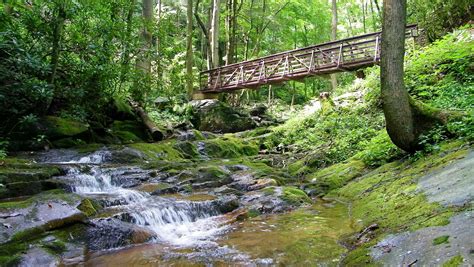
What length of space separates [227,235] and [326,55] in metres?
11.9

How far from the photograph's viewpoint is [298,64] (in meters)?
16.9

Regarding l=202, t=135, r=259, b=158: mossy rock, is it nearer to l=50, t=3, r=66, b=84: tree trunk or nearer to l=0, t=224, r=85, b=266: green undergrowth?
l=50, t=3, r=66, b=84: tree trunk

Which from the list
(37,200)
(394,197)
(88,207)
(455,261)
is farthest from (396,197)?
(37,200)

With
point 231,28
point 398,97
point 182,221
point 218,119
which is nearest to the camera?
point 182,221

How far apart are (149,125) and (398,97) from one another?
866 centimetres

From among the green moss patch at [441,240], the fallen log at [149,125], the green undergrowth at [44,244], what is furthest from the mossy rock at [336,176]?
the fallen log at [149,125]

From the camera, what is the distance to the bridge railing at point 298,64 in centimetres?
1416

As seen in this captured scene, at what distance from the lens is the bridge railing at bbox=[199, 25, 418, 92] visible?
1416cm

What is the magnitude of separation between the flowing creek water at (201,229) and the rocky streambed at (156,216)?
0.04 ft

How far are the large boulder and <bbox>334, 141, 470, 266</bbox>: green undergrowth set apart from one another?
10453 millimetres

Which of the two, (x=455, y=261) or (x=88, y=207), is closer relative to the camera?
(x=455, y=261)

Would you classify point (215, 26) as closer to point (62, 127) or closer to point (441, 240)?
point (62, 127)

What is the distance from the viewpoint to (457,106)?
674 cm

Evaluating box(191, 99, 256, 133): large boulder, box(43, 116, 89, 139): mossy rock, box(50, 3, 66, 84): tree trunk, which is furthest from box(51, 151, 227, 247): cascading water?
box(191, 99, 256, 133): large boulder
